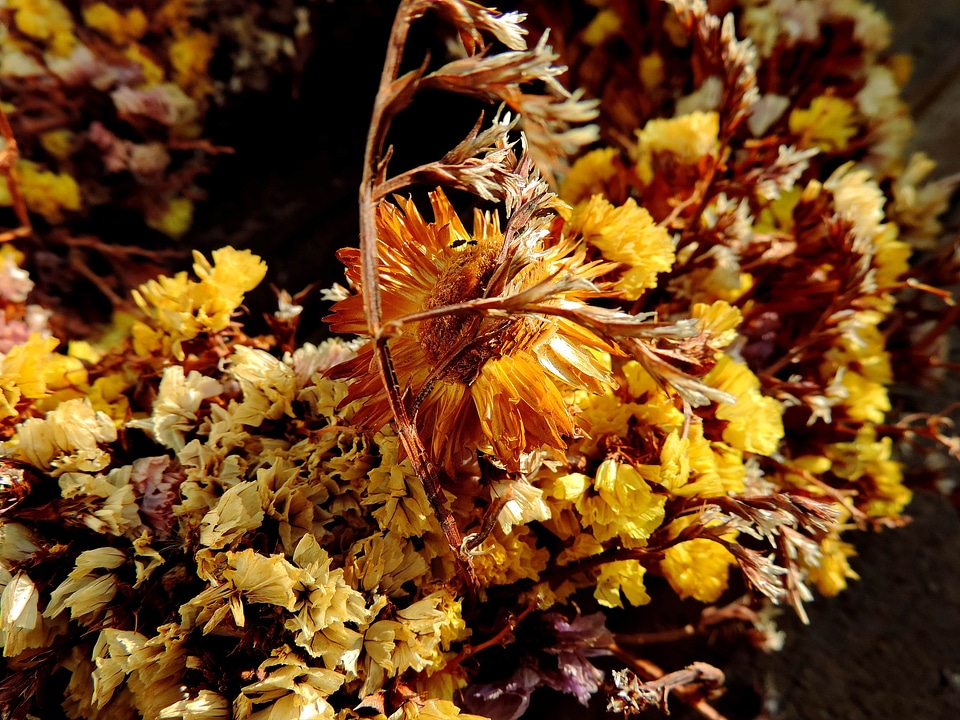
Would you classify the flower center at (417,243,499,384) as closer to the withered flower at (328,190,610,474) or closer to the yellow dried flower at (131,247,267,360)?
the withered flower at (328,190,610,474)

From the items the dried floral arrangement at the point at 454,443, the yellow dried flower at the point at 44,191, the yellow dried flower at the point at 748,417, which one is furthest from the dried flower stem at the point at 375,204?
the yellow dried flower at the point at 44,191

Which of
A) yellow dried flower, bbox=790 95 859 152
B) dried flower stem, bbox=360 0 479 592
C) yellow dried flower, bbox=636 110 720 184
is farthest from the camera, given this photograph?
yellow dried flower, bbox=790 95 859 152

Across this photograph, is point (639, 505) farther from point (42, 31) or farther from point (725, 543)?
point (42, 31)

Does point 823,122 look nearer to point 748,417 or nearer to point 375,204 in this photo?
point 748,417

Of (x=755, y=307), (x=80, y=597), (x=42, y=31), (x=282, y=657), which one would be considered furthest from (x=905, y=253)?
(x=42, y=31)

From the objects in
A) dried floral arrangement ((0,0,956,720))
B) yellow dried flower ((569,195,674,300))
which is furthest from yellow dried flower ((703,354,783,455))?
yellow dried flower ((569,195,674,300))

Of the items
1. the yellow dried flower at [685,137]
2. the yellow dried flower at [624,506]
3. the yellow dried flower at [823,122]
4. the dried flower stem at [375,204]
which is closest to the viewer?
the dried flower stem at [375,204]

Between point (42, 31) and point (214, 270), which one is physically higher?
point (42, 31)

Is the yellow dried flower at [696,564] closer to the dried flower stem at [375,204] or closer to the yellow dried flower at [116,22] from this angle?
the dried flower stem at [375,204]
